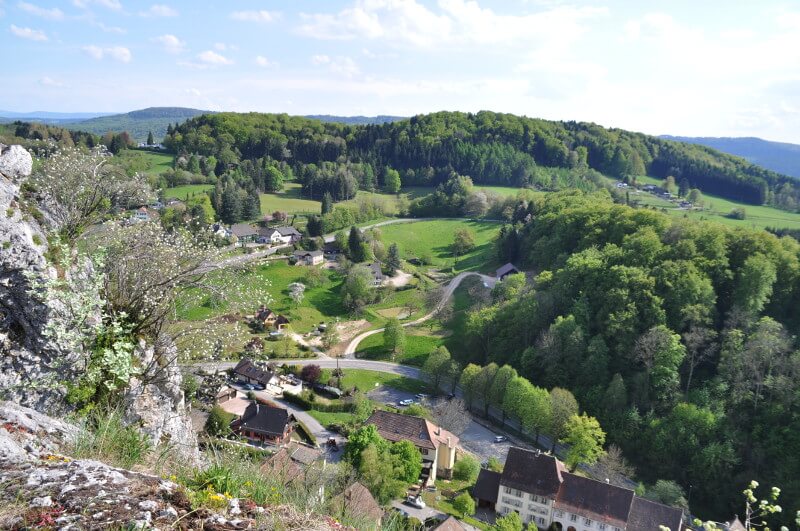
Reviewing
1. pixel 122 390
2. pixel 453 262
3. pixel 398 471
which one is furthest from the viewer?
pixel 453 262

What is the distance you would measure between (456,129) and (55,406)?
11874cm

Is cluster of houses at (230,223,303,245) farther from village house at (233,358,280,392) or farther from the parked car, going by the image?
the parked car

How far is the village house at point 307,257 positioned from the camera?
194 feet

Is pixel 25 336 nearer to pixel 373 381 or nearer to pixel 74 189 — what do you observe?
pixel 74 189

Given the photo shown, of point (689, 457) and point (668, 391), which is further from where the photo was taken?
point (668, 391)

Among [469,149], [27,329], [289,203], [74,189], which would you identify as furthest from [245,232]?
[469,149]

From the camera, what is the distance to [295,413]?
1330 inches

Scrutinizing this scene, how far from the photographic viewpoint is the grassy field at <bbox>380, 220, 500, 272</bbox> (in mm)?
64312

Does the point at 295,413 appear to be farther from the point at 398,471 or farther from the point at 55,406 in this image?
the point at 55,406

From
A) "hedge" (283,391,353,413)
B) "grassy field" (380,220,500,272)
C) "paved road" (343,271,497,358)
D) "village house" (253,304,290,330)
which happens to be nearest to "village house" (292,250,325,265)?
"grassy field" (380,220,500,272)

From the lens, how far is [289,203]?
267 ft

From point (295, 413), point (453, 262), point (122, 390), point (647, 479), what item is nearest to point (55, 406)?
point (122, 390)

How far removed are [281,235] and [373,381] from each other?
1247 inches

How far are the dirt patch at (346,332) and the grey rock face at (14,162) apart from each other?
3505cm
